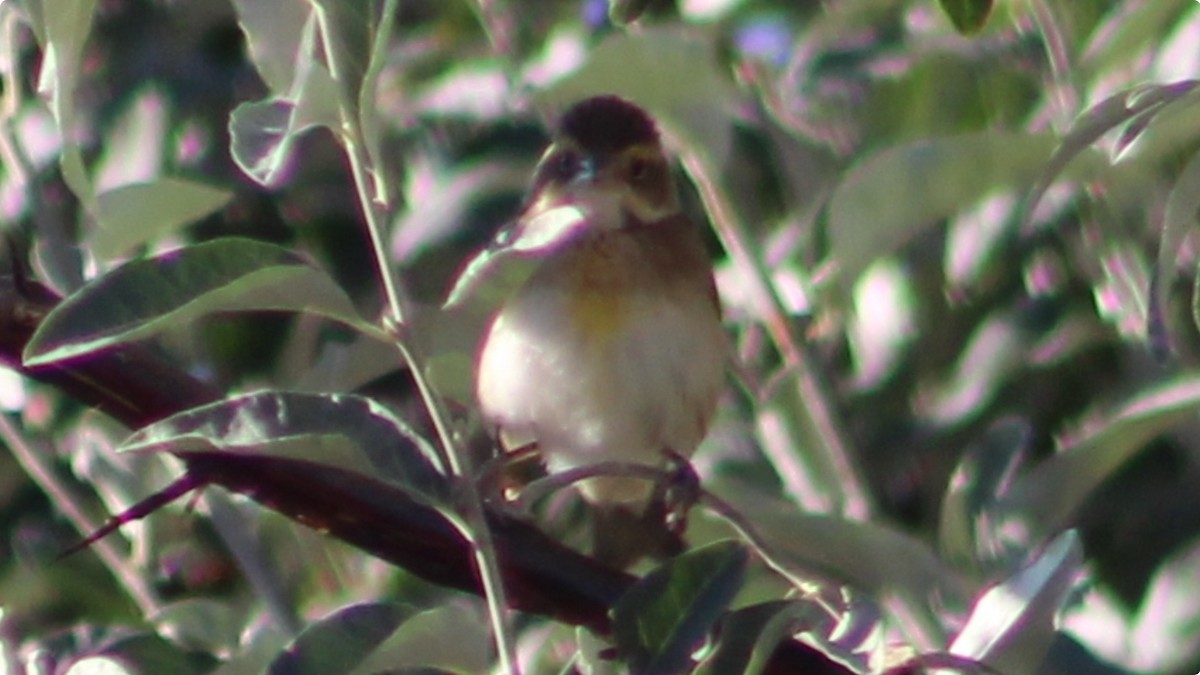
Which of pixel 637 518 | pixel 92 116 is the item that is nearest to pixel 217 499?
pixel 637 518

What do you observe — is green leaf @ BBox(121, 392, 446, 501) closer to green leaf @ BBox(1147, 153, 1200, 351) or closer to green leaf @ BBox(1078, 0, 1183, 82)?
green leaf @ BBox(1147, 153, 1200, 351)

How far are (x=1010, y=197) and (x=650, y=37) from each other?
1.74 feet

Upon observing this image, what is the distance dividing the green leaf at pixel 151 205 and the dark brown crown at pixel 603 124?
3.20ft

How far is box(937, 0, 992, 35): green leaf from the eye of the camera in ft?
3.23

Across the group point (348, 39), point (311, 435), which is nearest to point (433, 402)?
point (311, 435)

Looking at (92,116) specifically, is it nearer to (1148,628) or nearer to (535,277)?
(535,277)

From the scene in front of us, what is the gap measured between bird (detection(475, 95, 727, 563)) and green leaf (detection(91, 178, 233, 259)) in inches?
34.6

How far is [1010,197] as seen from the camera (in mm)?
1610

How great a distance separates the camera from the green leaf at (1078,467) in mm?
1136

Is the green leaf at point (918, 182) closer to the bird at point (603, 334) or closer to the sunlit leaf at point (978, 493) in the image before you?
the sunlit leaf at point (978, 493)

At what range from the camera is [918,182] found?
1100 millimetres

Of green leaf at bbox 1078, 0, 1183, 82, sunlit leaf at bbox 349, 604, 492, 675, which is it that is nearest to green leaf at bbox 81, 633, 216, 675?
sunlit leaf at bbox 349, 604, 492, 675

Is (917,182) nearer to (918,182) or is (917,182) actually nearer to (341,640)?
(918,182)

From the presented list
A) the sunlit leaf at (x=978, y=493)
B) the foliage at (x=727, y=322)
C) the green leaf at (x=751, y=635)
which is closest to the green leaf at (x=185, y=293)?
the foliage at (x=727, y=322)
